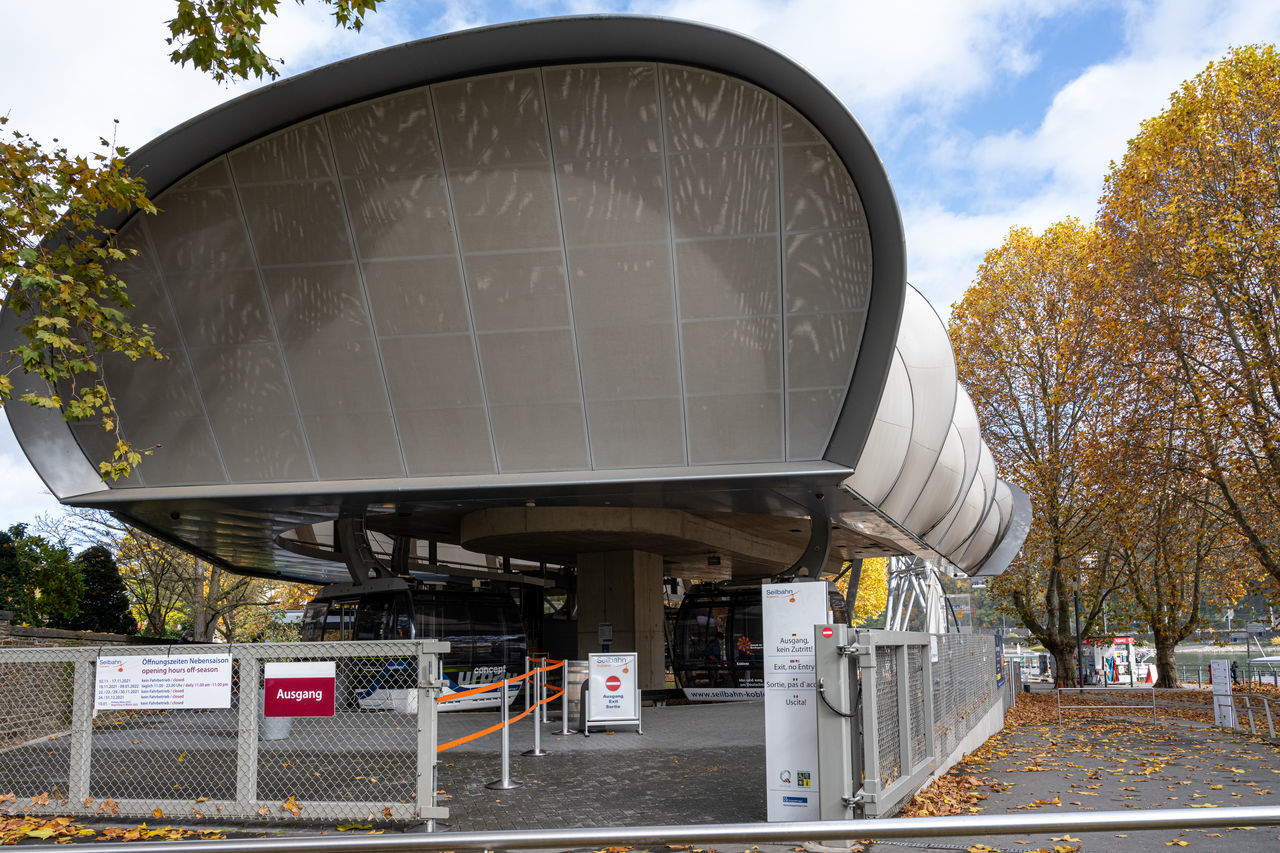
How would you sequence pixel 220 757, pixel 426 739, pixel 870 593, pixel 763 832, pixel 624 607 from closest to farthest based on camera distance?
1. pixel 763 832
2. pixel 426 739
3. pixel 220 757
4. pixel 624 607
5. pixel 870 593

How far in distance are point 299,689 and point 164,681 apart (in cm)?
132

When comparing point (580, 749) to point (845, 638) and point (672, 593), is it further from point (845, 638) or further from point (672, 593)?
point (672, 593)

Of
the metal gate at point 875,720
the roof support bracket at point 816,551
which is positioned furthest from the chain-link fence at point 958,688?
the roof support bracket at point 816,551

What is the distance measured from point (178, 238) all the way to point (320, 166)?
10.8 ft

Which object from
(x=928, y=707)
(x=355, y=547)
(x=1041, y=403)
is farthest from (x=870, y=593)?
(x=928, y=707)

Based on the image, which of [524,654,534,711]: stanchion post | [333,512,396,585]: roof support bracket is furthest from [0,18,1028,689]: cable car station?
[524,654,534,711]: stanchion post

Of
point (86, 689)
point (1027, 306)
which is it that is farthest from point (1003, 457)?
point (86, 689)

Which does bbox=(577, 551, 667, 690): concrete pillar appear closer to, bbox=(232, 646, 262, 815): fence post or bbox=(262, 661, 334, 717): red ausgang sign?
bbox=(232, 646, 262, 815): fence post

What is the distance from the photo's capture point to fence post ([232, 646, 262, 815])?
28.3 feet

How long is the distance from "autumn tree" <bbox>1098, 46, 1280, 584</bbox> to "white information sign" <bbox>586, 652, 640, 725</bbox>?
14.0 m

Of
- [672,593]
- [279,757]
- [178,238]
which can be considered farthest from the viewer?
[672,593]

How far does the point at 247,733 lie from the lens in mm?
8758

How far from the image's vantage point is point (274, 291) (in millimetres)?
18797

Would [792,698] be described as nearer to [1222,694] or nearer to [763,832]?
[763,832]
